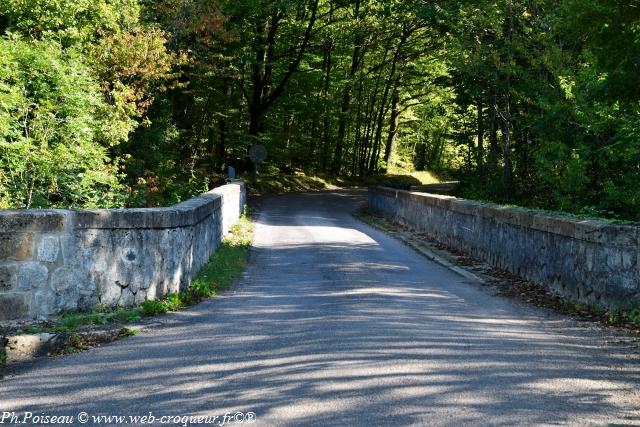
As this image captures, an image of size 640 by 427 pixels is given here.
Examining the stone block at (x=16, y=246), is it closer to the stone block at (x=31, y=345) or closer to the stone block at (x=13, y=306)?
the stone block at (x=13, y=306)

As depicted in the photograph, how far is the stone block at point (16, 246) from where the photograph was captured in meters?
6.81

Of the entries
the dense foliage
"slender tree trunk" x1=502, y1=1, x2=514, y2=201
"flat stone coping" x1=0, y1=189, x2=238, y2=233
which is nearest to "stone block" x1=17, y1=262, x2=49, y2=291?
"flat stone coping" x1=0, y1=189, x2=238, y2=233

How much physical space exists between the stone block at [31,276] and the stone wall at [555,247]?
655 centimetres

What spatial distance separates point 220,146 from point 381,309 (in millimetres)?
33083

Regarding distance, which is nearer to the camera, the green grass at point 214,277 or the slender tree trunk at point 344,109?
the green grass at point 214,277

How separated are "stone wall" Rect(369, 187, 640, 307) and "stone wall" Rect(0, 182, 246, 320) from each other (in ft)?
17.6

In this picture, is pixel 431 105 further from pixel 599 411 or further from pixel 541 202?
pixel 599 411

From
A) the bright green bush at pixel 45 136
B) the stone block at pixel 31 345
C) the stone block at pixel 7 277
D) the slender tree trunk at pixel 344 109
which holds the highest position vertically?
the slender tree trunk at pixel 344 109

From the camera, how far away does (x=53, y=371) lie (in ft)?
18.1

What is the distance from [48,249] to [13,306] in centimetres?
67

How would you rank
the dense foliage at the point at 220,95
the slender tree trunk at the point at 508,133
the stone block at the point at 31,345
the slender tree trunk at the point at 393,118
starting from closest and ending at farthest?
the stone block at the point at 31,345 → the dense foliage at the point at 220,95 → the slender tree trunk at the point at 508,133 → the slender tree trunk at the point at 393,118

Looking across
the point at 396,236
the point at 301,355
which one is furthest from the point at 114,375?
the point at 396,236

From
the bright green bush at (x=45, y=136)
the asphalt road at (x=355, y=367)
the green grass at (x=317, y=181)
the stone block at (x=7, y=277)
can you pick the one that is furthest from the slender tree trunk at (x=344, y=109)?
the stone block at (x=7, y=277)

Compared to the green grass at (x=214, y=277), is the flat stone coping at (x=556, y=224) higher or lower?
higher
